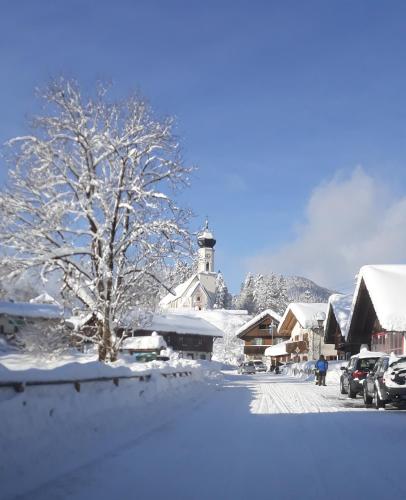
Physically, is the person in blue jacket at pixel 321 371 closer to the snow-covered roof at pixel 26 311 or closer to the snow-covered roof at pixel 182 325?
the snow-covered roof at pixel 26 311

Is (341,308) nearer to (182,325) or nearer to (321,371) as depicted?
A: (321,371)

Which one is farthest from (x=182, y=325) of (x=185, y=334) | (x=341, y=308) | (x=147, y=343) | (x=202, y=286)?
(x=202, y=286)

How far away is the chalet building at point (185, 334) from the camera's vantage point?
233 feet

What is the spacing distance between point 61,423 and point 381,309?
27739 millimetres

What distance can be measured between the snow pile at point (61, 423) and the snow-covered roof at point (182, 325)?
55.9m

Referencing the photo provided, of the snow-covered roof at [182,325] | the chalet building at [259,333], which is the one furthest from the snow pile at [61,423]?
the chalet building at [259,333]

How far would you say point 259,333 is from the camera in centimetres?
9900

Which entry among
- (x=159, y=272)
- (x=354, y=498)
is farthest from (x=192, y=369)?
(x=354, y=498)

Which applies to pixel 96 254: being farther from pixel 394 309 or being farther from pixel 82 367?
pixel 394 309

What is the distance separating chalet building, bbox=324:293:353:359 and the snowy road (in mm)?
35676

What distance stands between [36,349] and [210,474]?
2885cm

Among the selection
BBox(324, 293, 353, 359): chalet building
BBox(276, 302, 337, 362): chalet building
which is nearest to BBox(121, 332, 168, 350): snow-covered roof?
BBox(324, 293, 353, 359): chalet building

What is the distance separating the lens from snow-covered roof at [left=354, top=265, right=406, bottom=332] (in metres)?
33.0

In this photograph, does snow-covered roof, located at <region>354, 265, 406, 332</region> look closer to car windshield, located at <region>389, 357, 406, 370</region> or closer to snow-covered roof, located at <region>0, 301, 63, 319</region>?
car windshield, located at <region>389, 357, 406, 370</region>
